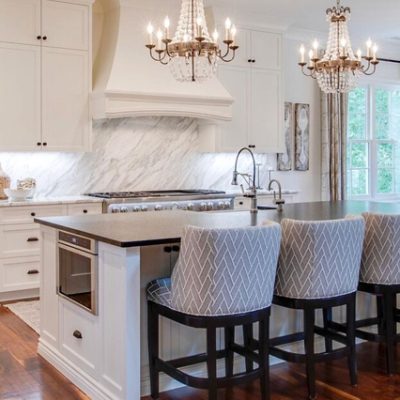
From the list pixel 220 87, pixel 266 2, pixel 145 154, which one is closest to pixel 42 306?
pixel 145 154

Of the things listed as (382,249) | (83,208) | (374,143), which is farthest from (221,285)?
(374,143)

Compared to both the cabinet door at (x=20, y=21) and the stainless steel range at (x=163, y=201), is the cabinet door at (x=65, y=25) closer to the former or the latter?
the cabinet door at (x=20, y=21)

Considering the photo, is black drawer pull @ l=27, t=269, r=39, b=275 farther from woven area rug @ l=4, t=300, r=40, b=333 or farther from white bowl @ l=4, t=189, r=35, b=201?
white bowl @ l=4, t=189, r=35, b=201

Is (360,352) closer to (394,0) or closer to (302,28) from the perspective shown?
(394,0)

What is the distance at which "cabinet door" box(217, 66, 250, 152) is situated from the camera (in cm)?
666

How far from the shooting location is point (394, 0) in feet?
20.2

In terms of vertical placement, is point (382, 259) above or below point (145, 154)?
below

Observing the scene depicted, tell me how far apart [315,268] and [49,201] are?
10.2 feet

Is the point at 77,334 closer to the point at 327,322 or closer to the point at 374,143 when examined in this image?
the point at 327,322

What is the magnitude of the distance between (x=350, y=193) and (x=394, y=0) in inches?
113

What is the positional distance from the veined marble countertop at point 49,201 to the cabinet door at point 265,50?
2.62 meters

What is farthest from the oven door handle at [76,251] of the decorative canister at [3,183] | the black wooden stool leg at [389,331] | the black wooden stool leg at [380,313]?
the decorative canister at [3,183]

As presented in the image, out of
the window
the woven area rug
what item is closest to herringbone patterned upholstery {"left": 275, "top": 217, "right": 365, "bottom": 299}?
the woven area rug

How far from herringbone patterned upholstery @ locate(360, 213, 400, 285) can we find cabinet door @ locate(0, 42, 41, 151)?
341 centimetres
